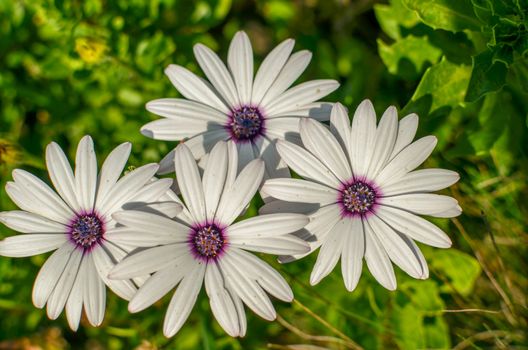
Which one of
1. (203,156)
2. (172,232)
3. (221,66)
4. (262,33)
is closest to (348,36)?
(262,33)

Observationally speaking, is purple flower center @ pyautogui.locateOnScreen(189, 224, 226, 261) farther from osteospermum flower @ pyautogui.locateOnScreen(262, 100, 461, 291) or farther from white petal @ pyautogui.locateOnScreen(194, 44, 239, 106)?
white petal @ pyautogui.locateOnScreen(194, 44, 239, 106)

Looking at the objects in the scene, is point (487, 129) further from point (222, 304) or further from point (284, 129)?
point (222, 304)

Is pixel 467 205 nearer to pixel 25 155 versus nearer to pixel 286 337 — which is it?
pixel 286 337

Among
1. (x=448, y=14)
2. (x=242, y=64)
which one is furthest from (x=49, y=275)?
(x=448, y=14)

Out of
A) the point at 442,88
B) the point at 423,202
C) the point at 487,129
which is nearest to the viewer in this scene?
the point at 423,202

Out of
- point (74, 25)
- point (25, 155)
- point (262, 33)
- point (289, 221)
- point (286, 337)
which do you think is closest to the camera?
point (289, 221)

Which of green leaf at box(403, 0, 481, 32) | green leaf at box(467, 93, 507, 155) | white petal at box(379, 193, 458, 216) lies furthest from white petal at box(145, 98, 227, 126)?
green leaf at box(467, 93, 507, 155)
